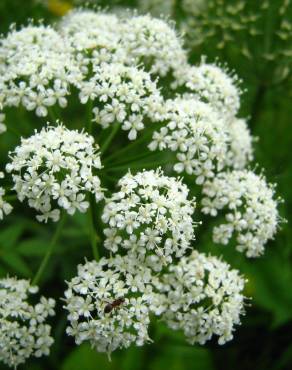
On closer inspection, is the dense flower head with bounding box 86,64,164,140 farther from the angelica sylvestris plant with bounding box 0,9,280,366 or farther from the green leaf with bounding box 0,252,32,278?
the green leaf with bounding box 0,252,32,278

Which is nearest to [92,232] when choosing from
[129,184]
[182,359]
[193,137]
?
[129,184]

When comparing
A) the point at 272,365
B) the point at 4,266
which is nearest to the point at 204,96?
the point at 4,266

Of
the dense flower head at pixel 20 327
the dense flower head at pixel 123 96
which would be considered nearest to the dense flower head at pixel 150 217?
the dense flower head at pixel 123 96

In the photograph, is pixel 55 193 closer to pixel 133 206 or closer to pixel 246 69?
pixel 133 206

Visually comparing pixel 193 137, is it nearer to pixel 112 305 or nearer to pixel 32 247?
pixel 112 305

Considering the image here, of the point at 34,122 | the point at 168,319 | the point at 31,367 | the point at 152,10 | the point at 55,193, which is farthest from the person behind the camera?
the point at 152,10

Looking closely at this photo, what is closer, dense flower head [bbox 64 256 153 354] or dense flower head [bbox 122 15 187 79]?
dense flower head [bbox 64 256 153 354]

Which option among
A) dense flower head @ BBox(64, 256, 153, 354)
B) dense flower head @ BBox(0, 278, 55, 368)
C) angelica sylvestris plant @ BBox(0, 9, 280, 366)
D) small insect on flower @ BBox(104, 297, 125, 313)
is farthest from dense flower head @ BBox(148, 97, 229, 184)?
dense flower head @ BBox(0, 278, 55, 368)
